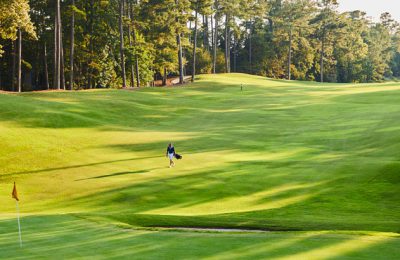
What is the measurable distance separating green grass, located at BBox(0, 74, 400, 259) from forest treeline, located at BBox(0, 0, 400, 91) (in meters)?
13.9

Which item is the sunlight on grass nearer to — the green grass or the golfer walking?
the green grass

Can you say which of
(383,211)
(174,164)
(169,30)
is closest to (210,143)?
(174,164)

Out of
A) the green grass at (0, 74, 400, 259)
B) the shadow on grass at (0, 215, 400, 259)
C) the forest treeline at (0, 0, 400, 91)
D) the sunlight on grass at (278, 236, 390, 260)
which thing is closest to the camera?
the sunlight on grass at (278, 236, 390, 260)

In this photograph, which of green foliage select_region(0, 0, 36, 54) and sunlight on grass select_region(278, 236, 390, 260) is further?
green foliage select_region(0, 0, 36, 54)

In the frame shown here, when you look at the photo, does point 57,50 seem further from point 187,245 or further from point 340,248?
point 340,248

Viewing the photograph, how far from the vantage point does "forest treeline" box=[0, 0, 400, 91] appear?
→ 7050cm

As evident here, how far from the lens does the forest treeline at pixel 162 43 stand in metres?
70.5

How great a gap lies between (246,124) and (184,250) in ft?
113

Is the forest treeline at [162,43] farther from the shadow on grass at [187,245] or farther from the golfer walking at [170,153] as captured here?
the shadow on grass at [187,245]

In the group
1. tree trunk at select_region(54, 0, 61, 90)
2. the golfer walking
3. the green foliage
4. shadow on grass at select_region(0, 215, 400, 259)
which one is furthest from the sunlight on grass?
tree trunk at select_region(54, 0, 61, 90)

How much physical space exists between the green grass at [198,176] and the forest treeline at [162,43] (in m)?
13.9

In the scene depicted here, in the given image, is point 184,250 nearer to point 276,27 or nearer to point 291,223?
point 291,223

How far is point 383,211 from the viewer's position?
71.6ft

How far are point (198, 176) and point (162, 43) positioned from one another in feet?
183
